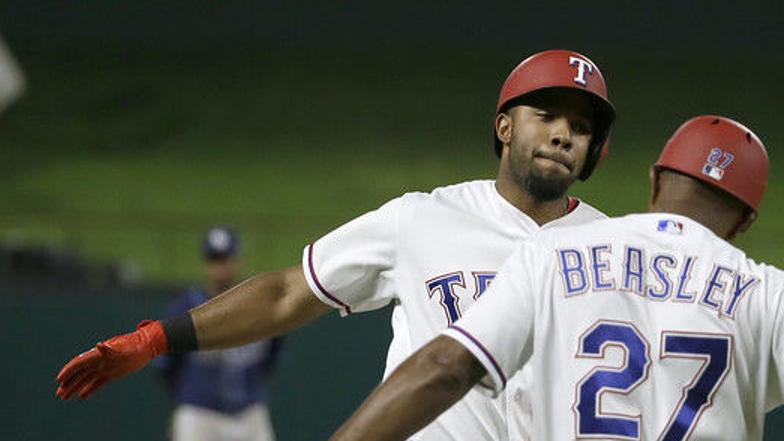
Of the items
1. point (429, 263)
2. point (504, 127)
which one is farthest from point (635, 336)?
point (504, 127)

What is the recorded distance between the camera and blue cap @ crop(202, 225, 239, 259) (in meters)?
8.77

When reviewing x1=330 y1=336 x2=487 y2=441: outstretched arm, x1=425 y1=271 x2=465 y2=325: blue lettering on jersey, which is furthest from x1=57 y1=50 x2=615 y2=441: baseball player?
x1=330 y1=336 x2=487 y2=441: outstretched arm

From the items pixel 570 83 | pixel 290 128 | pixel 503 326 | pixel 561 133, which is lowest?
pixel 503 326

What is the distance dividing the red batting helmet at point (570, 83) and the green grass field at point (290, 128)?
8.43 meters

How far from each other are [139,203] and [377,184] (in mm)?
2083

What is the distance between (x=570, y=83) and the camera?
168 inches

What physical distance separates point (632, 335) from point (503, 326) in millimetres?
261

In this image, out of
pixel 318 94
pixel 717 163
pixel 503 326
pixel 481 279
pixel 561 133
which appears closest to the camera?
pixel 503 326

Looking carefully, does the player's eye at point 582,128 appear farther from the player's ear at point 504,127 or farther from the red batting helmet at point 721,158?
the red batting helmet at point 721,158

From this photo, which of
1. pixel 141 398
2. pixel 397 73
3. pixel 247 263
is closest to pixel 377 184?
pixel 397 73

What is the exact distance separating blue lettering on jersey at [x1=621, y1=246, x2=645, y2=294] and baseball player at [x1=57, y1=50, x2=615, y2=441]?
108 centimetres

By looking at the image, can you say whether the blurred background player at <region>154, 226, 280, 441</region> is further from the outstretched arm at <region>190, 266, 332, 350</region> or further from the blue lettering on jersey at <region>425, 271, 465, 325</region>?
the blue lettering on jersey at <region>425, 271, 465, 325</region>

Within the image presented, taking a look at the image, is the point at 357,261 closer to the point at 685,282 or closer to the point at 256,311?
the point at 256,311

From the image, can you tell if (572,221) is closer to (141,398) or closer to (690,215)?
(690,215)
